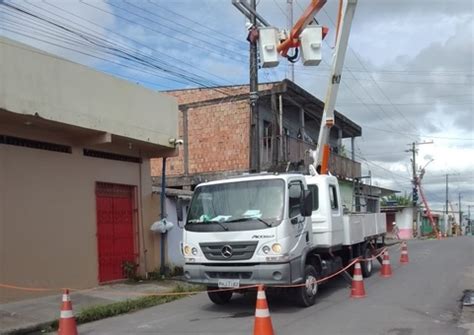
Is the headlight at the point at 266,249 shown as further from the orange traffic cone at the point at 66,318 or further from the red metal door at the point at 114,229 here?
the red metal door at the point at 114,229

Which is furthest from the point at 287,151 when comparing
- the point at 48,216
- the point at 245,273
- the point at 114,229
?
the point at 245,273

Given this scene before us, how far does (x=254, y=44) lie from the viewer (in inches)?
643

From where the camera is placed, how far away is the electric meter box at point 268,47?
45.2 ft

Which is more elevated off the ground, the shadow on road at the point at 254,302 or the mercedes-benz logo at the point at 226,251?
the mercedes-benz logo at the point at 226,251

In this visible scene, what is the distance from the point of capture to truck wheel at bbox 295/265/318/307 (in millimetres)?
9961

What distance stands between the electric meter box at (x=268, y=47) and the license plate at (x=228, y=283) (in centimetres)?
623

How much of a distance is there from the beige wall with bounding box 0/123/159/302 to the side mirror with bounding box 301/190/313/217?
19.0 ft

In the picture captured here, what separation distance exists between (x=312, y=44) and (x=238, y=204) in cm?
502

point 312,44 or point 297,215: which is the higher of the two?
point 312,44

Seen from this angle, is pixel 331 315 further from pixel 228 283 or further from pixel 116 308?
pixel 116 308

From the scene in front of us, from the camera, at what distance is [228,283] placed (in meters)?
9.62

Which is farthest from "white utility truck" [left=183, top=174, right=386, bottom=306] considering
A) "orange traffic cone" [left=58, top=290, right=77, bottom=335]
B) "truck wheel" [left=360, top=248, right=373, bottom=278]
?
"truck wheel" [left=360, top=248, right=373, bottom=278]

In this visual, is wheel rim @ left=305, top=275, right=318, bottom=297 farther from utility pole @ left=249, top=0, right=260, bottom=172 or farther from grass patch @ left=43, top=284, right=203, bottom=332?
utility pole @ left=249, top=0, right=260, bottom=172

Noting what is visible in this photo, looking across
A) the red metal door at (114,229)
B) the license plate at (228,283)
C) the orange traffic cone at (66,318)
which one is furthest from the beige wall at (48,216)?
the license plate at (228,283)
